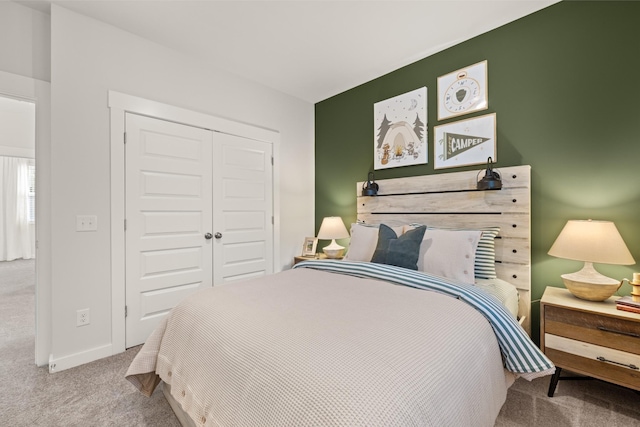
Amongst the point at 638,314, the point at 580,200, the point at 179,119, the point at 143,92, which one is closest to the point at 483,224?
the point at 580,200

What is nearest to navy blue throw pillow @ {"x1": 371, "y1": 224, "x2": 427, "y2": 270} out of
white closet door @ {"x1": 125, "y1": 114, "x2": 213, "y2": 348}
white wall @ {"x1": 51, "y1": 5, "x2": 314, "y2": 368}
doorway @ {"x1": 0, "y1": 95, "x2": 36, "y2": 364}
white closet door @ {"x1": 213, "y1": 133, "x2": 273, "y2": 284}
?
white closet door @ {"x1": 213, "y1": 133, "x2": 273, "y2": 284}

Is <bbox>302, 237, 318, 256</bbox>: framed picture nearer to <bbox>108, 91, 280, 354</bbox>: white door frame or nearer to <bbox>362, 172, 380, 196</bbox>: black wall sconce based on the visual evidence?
<bbox>362, 172, 380, 196</bbox>: black wall sconce

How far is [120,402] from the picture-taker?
5.65 ft

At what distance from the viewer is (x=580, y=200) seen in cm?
202

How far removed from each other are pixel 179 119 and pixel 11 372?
7.51 feet

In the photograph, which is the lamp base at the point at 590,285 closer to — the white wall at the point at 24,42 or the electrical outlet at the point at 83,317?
the electrical outlet at the point at 83,317

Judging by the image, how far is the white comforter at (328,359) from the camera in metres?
0.81

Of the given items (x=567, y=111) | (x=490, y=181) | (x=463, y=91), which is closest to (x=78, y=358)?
(x=490, y=181)

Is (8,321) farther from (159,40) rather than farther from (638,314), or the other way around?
(638,314)

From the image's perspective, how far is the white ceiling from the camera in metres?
2.13

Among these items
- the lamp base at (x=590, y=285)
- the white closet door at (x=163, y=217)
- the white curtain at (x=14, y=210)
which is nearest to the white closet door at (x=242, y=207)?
the white closet door at (x=163, y=217)

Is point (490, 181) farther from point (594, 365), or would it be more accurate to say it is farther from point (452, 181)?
point (594, 365)

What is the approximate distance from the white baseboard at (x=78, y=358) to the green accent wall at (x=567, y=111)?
3288 millimetres

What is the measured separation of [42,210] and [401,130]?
3.14m
